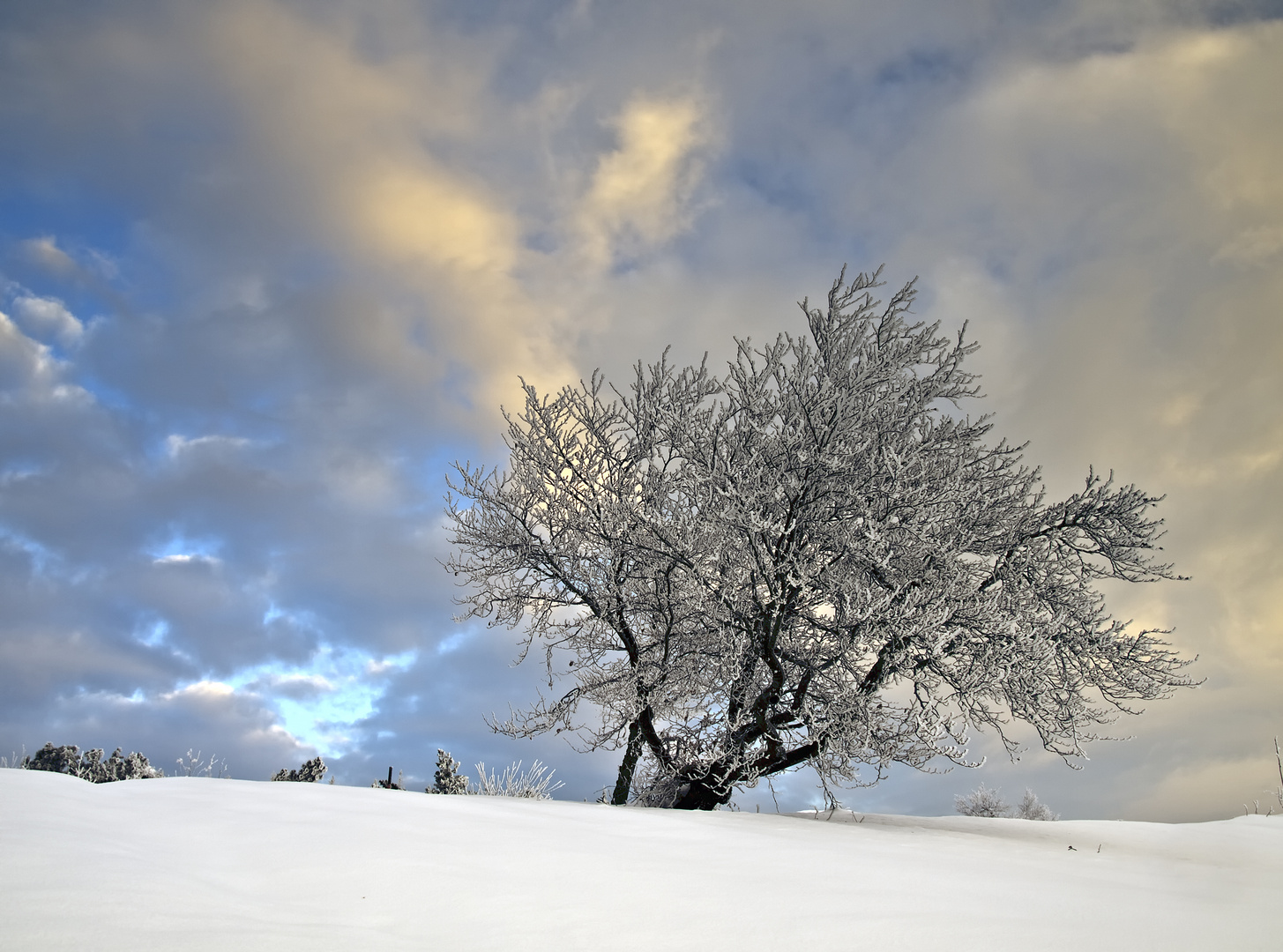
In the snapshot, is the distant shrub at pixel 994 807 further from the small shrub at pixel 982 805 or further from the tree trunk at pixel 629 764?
the tree trunk at pixel 629 764

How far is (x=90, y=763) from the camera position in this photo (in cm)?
1512

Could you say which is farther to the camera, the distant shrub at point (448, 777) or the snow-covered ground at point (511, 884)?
the distant shrub at point (448, 777)

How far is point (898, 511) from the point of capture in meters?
8.72

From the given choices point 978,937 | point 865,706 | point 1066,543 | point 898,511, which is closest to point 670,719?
point 865,706

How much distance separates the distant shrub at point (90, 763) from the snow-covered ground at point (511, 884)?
10626mm

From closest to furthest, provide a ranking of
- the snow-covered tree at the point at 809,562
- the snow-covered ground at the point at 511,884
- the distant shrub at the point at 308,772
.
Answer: the snow-covered ground at the point at 511,884
the snow-covered tree at the point at 809,562
the distant shrub at the point at 308,772

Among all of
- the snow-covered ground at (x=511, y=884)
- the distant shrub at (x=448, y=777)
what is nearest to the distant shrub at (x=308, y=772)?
the distant shrub at (x=448, y=777)

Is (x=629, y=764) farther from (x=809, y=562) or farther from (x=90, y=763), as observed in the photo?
(x=90, y=763)

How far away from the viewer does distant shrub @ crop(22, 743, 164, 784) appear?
46.7 ft

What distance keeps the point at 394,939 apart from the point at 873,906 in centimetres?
201

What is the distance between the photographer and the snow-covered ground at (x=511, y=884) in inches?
117

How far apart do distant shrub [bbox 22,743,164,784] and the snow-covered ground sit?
34.9 ft

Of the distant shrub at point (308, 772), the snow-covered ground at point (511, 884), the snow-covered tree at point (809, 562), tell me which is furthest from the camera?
the distant shrub at point (308, 772)

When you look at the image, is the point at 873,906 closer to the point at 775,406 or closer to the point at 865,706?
the point at 865,706
